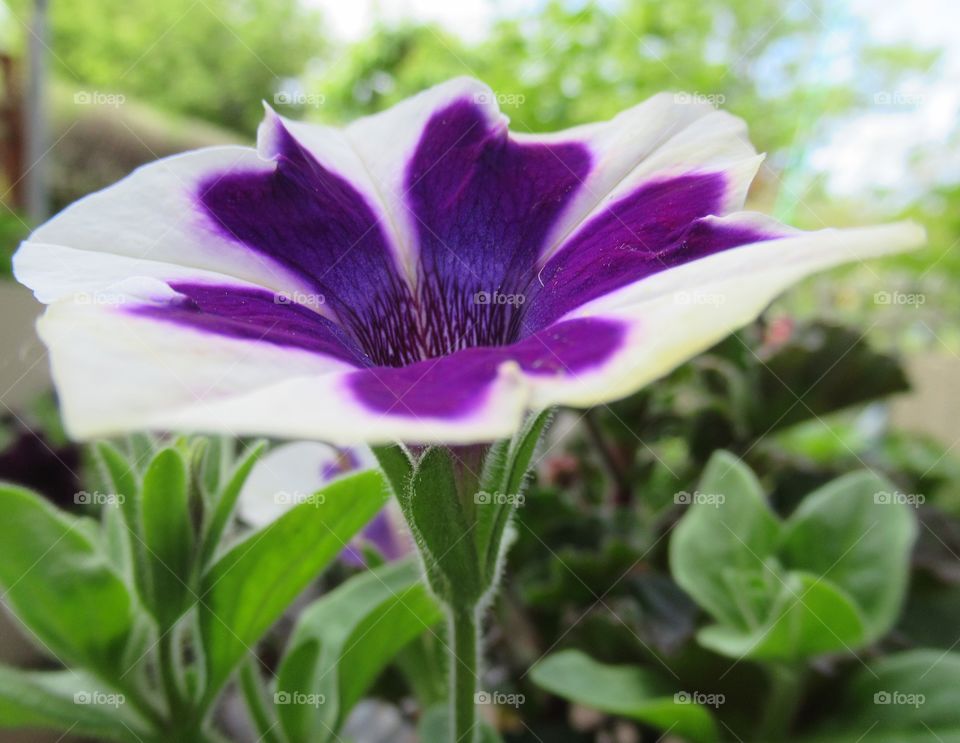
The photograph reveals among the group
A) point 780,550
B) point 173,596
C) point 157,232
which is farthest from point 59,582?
point 780,550

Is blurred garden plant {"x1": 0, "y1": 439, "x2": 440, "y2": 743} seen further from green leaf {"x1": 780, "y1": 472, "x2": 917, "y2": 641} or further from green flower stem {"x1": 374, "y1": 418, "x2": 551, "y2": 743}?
green leaf {"x1": 780, "y1": 472, "x2": 917, "y2": 641}

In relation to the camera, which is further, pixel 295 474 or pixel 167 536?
pixel 295 474

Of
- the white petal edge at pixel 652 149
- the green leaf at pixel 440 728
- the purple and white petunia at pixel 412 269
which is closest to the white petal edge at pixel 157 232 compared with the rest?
the purple and white petunia at pixel 412 269

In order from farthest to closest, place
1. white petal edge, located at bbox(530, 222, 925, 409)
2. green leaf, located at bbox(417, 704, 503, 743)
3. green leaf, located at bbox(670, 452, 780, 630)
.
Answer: green leaf, located at bbox(670, 452, 780, 630) < green leaf, located at bbox(417, 704, 503, 743) < white petal edge, located at bbox(530, 222, 925, 409)

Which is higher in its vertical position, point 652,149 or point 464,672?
point 652,149

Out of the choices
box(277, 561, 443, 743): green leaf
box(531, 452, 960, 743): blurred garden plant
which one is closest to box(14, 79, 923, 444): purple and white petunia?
box(277, 561, 443, 743): green leaf

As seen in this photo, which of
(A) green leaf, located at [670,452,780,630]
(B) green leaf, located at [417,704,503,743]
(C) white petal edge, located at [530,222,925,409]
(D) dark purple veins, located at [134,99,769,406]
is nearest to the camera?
(C) white petal edge, located at [530,222,925,409]

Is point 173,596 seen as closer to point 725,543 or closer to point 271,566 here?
point 271,566
